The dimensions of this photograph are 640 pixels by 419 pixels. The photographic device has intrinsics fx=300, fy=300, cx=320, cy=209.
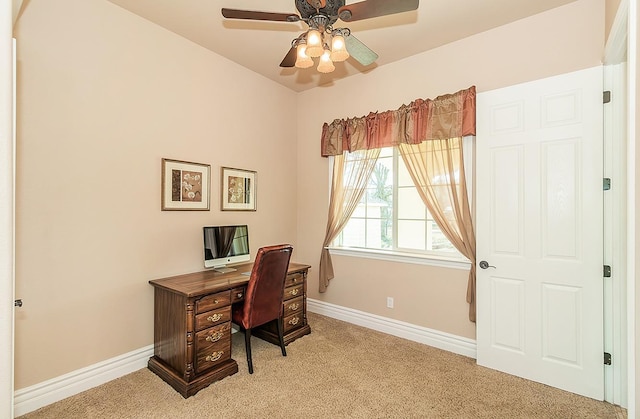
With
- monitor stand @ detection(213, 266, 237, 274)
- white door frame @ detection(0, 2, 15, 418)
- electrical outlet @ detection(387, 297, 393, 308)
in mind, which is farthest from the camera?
electrical outlet @ detection(387, 297, 393, 308)

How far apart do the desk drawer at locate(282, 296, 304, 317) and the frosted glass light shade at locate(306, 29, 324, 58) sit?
2.28 meters

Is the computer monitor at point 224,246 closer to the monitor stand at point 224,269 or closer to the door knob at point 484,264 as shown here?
the monitor stand at point 224,269

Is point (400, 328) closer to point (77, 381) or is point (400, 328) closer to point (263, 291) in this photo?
point (263, 291)

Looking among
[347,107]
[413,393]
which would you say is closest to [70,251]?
[413,393]

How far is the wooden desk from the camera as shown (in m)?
2.27

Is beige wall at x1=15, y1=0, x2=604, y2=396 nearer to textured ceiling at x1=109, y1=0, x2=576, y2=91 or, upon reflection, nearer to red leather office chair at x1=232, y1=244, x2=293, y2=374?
textured ceiling at x1=109, y1=0, x2=576, y2=91

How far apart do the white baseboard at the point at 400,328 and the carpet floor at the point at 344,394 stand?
110mm

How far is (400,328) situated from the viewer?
10.6 ft

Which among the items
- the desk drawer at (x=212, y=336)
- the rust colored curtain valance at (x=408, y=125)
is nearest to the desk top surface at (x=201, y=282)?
the desk drawer at (x=212, y=336)

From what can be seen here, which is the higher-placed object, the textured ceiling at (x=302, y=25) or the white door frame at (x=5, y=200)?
the textured ceiling at (x=302, y=25)

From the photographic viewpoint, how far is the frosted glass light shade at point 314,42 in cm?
185

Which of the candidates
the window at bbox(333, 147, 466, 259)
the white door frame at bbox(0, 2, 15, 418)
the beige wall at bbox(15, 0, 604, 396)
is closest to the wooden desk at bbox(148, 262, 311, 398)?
the beige wall at bbox(15, 0, 604, 396)

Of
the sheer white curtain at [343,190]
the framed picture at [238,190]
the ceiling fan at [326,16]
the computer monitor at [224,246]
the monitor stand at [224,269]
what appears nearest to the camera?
the ceiling fan at [326,16]

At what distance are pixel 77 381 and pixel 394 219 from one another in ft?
10.2
